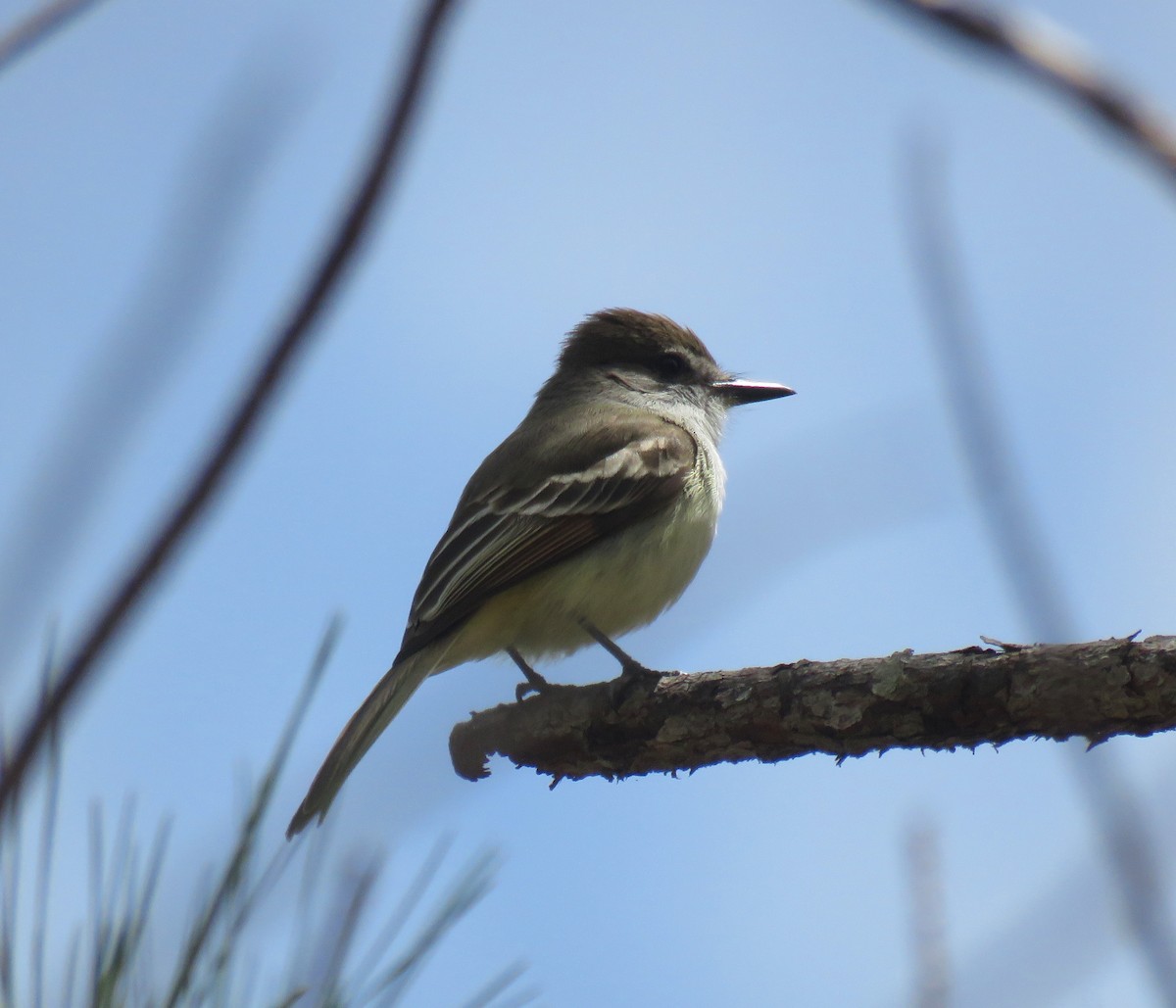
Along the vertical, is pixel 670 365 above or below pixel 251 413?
above

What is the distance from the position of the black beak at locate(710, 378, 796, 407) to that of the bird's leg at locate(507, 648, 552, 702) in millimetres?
2057

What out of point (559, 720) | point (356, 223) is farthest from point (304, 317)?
point (559, 720)

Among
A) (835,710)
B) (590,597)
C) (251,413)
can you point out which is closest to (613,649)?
(590,597)

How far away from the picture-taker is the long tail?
3934mm

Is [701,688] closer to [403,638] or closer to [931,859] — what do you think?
[931,859]

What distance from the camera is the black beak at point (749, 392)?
21.3ft

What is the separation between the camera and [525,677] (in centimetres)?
500

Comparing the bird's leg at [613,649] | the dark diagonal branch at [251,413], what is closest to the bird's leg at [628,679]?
the bird's leg at [613,649]

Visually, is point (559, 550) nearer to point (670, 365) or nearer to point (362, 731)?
point (362, 731)

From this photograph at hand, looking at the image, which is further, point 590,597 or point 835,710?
point 590,597

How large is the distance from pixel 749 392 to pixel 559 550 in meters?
2.03

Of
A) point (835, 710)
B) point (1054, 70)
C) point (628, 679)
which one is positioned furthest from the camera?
point (628, 679)

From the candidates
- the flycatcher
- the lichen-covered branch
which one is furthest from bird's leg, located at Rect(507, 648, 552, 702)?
the lichen-covered branch

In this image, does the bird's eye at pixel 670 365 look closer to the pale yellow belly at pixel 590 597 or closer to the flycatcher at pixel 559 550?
the flycatcher at pixel 559 550
